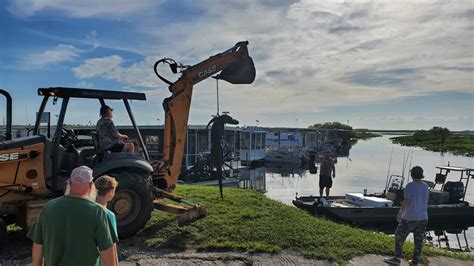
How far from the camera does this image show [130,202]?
22.3 feet

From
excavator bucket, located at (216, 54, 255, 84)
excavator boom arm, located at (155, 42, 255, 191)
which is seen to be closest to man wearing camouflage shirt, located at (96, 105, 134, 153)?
excavator boom arm, located at (155, 42, 255, 191)

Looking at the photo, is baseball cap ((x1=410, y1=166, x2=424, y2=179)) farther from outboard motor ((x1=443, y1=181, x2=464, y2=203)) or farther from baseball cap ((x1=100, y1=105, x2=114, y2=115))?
outboard motor ((x1=443, y1=181, x2=464, y2=203))

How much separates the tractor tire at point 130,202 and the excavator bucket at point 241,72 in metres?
3.12

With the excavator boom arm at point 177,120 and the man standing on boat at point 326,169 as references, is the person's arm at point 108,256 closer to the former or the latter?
the excavator boom arm at point 177,120

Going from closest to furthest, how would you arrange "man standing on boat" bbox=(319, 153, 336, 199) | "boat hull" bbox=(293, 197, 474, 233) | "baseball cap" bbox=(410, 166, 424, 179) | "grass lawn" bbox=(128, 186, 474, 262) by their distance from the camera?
"baseball cap" bbox=(410, 166, 424, 179) → "grass lawn" bbox=(128, 186, 474, 262) → "boat hull" bbox=(293, 197, 474, 233) → "man standing on boat" bbox=(319, 153, 336, 199)

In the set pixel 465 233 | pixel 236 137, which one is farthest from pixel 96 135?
pixel 236 137

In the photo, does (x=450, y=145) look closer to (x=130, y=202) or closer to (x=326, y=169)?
(x=326, y=169)

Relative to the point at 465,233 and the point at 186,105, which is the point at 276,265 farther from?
the point at 465,233

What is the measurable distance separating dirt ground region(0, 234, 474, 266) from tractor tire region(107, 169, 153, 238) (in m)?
0.29

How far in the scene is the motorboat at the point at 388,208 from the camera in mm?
15062

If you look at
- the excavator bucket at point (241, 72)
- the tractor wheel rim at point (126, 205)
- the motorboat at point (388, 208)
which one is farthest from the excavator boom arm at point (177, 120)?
the motorboat at point (388, 208)

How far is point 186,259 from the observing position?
6.09 metres

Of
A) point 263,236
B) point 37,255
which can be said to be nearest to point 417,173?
point 263,236

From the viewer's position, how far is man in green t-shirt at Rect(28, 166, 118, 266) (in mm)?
3064
